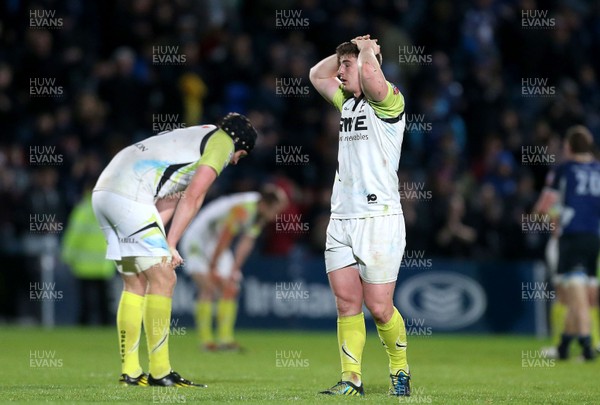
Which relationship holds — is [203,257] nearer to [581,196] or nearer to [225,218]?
[225,218]

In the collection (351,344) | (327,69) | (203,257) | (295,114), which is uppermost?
(295,114)

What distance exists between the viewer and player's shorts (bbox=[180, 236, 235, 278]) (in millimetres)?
16609

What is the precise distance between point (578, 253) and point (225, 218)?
193 inches

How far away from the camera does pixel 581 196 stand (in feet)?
46.8

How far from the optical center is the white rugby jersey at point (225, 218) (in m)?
16.0

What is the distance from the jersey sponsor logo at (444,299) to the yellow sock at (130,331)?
10059 mm

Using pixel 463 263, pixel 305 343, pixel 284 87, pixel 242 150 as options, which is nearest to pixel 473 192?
pixel 463 263

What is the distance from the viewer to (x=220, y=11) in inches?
944

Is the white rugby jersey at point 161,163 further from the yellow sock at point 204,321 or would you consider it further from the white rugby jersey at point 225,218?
the yellow sock at point 204,321

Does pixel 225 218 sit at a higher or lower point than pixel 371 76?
lower

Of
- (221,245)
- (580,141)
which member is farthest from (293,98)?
(580,141)

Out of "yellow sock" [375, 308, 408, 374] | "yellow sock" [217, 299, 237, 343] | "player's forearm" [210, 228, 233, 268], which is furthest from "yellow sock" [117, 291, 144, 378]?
"yellow sock" [217, 299, 237, 343]

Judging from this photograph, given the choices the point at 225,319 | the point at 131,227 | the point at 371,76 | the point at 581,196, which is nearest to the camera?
the point at 371,76

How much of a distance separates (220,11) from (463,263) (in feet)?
25.5
